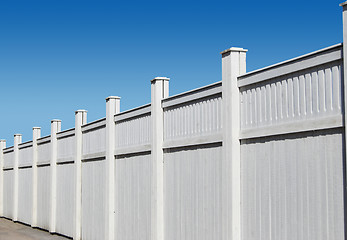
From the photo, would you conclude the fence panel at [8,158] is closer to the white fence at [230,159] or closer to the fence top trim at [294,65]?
the white fence at [230,159]

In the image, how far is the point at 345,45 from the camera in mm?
6754

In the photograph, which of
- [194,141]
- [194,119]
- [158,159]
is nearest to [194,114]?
[194,119]

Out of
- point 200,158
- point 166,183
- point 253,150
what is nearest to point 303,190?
point 253,150

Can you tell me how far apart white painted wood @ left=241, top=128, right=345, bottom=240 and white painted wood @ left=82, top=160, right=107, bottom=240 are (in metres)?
7.03

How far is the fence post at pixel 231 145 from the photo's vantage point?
890cm

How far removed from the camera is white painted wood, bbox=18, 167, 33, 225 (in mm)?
23422

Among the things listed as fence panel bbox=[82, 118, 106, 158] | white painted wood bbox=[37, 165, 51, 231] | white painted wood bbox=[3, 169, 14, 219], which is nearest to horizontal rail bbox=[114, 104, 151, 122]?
fence panel bbox=[82, 118, 106, 158]

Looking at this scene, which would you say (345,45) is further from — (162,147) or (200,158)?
(162,147)

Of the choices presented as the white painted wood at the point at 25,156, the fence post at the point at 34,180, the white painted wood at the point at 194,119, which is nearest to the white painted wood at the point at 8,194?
the white painted wood at the point at 25,156

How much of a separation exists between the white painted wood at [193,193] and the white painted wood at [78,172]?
625cm

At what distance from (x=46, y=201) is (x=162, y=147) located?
10.7 m

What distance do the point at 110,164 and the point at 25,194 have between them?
1080cm

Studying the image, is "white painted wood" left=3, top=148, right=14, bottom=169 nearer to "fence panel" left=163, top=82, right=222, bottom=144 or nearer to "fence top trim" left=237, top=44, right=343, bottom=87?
"fence panel" left=163, top=82, right=222, bottom=144

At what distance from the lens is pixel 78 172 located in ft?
56.6
